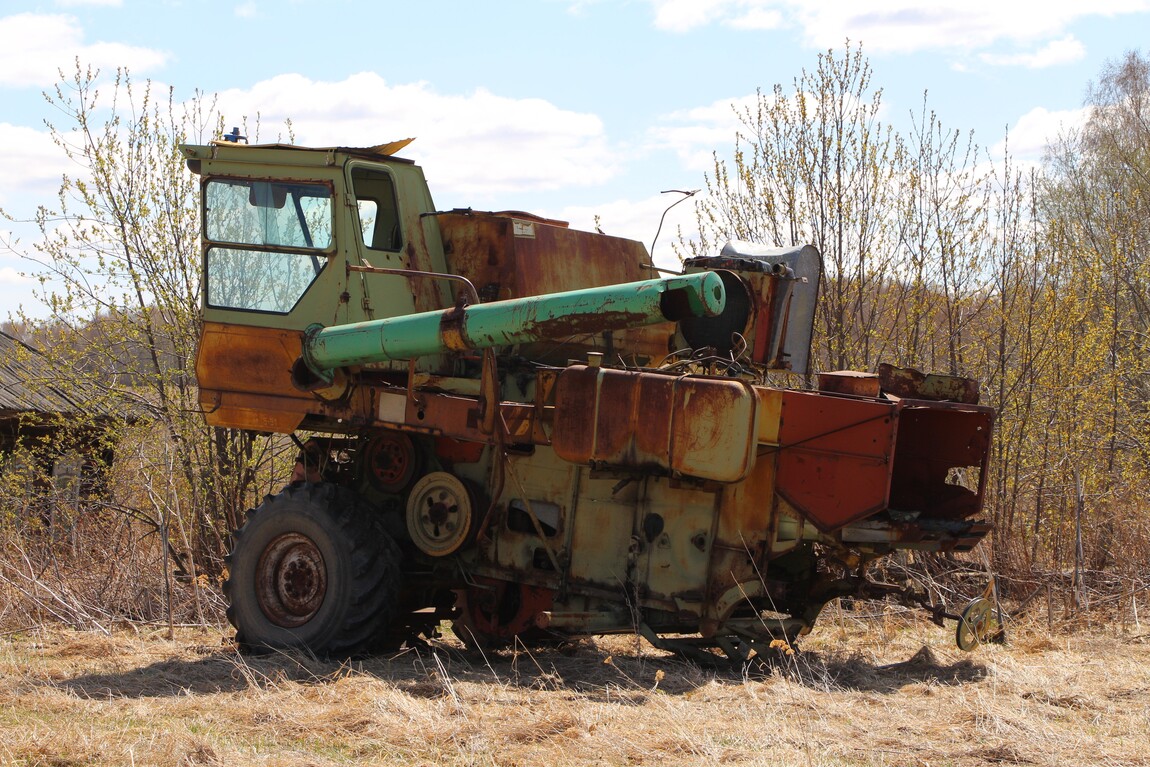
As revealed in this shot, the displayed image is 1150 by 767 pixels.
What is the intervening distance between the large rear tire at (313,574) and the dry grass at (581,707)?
0.80 ft

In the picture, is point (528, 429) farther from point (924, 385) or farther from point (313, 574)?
point (924, 385)

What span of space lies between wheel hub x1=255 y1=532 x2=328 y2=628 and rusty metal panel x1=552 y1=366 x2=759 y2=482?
1.87 meters

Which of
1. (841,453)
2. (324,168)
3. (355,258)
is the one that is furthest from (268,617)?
(841,453)

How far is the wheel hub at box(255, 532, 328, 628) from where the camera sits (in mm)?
7793

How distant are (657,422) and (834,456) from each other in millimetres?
959

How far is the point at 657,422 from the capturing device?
6.77 metres

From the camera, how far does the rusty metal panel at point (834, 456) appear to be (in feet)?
21.5

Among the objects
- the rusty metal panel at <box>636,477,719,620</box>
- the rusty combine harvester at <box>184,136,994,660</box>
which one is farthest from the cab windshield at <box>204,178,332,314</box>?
the rusty metal panel at <box>636,477,719,620</box>

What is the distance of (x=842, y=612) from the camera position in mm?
9203

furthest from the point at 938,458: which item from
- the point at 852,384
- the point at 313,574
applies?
the point at 313,574

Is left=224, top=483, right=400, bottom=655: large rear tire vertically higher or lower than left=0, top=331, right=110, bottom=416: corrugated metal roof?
lower

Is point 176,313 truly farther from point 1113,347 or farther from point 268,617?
point 1113,347

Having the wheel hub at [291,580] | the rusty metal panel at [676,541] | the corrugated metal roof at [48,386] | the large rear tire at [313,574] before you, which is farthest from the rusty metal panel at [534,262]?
the corrugated metal roof at [48,386]

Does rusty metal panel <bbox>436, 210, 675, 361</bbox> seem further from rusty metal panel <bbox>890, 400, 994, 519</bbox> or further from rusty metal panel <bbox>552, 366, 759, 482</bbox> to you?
rusty metal panel <bbox>890, 400, 994, 519</bbox>
